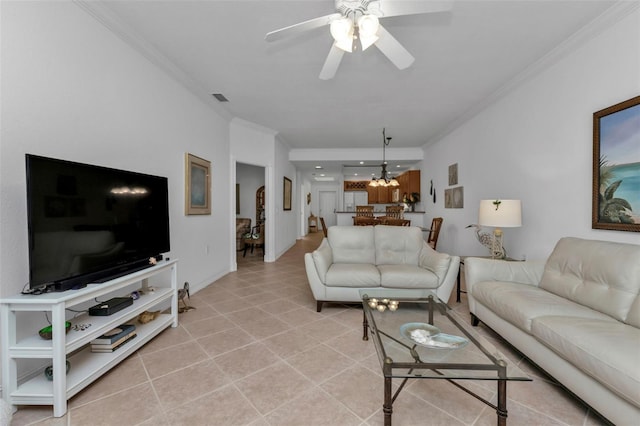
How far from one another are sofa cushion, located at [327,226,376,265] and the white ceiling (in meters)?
1.83

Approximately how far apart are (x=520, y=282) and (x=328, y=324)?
1781mm

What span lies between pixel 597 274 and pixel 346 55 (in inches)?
107

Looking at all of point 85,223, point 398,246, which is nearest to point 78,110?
point 85,223

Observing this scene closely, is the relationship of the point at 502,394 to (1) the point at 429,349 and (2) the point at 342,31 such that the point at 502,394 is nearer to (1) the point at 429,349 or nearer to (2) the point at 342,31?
(1) the point at 429,349

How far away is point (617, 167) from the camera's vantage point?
2.01 meters

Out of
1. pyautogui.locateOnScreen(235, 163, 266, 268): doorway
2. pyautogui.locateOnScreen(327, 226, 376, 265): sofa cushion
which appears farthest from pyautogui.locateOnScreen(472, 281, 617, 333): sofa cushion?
pyautogui.locateOnScreen(235, 163, 266, 268): doorway

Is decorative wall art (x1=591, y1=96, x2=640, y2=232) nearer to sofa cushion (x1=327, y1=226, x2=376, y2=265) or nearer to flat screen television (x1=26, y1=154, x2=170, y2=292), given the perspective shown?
sofa cushion (x1=327, y1=226, x2=376, y2=265)

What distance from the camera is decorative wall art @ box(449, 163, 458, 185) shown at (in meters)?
4.82

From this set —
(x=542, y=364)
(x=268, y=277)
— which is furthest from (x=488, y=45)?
(x=268, y=277)

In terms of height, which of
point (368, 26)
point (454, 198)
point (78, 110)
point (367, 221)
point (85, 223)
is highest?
point (368, 26)

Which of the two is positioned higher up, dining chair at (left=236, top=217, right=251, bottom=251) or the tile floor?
dining chair at (left=236, top=217, right=251, bottom=251)

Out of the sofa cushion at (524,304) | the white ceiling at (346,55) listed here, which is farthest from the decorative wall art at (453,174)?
the sofa cushion at (524,304)

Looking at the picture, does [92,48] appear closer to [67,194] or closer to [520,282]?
[67,194]

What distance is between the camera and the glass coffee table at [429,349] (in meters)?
1.24
